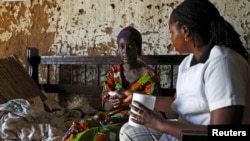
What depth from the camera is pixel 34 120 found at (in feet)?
6.51

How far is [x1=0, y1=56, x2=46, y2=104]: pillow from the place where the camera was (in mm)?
2385

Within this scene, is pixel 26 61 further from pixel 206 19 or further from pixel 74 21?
pixel 206 19

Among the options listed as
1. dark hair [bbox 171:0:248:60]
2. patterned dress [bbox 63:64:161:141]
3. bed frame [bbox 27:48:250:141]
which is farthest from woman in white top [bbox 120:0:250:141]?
bed frame [bbox 27:48:250:141]

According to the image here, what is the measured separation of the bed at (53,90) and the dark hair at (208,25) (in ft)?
3.22

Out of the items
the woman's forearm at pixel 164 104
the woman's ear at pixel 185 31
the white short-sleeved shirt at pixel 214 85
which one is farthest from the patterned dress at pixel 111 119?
the woman's ear at pixel 185 31

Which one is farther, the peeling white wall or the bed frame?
the peeling white wall

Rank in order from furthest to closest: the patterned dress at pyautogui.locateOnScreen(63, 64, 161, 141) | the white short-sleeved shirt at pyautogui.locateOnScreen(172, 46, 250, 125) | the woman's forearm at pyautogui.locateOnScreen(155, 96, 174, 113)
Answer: the patterned dress at pyautogui.locateOnScreen(63, 64, 161, 141)
the woman's forearm at pyautogui.locateOnScreen(155, 96, 174, 113)
the white short-sleeved shirt at pyautogui.locateOnScreen(172, 46, 250, 125)

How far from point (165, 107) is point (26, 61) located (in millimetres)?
1807

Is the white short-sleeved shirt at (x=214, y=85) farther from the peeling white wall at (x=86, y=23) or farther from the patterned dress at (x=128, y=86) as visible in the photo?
the peeling white wall at (x=86, y=23)

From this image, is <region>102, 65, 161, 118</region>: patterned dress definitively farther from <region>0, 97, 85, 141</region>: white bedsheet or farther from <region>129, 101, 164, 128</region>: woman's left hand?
<region>129, 101, 164, 128</region>: woman's left hand

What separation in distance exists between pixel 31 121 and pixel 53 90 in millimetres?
713

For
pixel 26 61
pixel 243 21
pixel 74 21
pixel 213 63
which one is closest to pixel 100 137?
pixel 213 63

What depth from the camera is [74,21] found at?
8.73 ft

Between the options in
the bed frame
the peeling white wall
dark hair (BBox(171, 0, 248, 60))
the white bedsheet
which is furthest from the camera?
the peeling white wall
